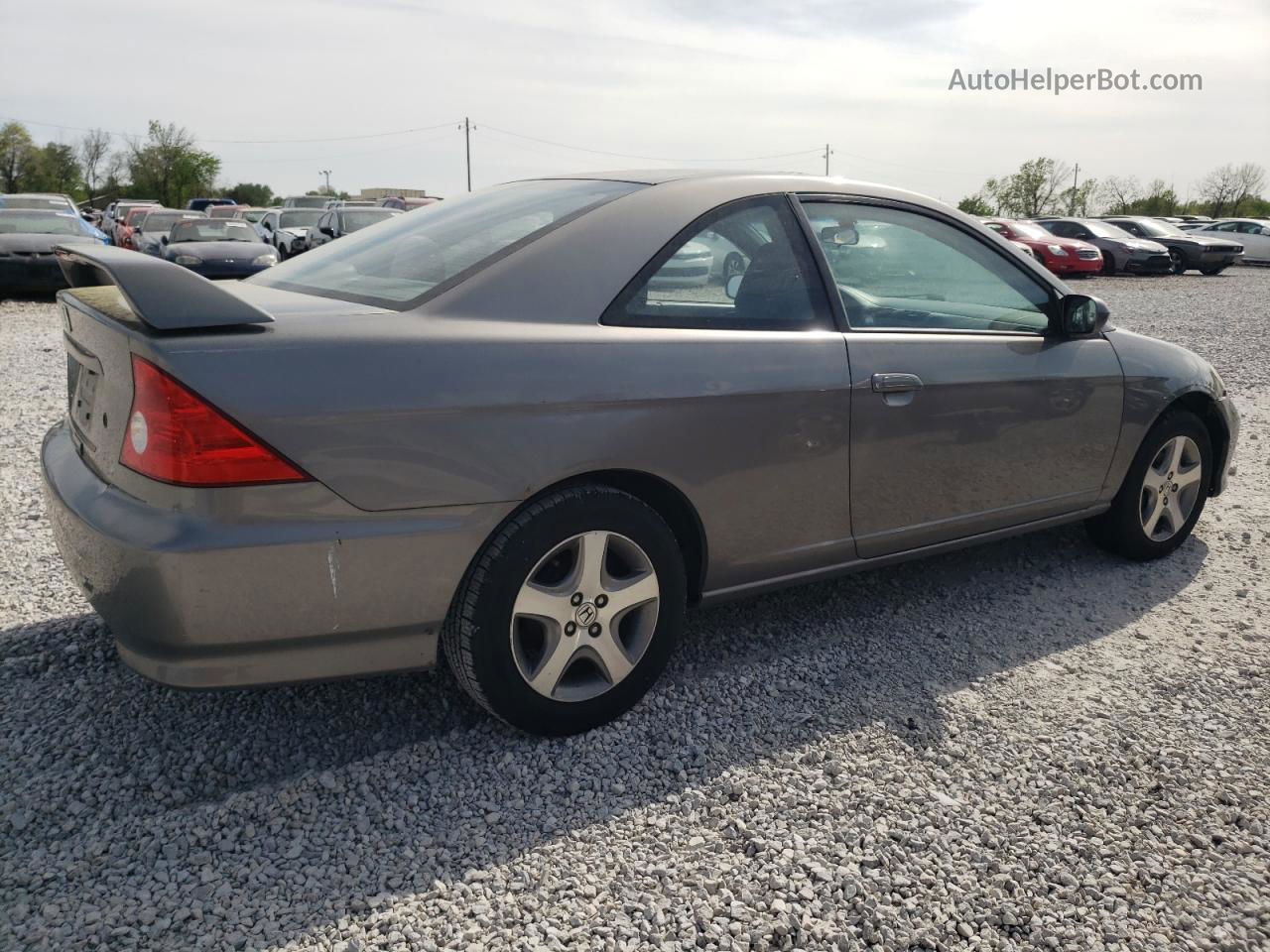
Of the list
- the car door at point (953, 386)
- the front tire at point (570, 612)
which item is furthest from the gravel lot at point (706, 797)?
the car door at point (953, 386)

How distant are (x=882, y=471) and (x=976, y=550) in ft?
4.88

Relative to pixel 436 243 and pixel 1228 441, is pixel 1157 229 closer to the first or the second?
pixel 1228 441

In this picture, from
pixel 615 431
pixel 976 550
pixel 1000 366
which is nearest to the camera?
pixel 615 431

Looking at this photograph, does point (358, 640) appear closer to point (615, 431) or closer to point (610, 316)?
point (615, 431)

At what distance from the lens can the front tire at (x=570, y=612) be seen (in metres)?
2.54

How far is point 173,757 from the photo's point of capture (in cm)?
267

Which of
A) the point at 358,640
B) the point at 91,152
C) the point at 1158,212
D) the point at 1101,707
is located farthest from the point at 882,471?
the point at 91,152

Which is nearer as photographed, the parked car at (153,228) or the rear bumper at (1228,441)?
the rear bumper at (1228,441)

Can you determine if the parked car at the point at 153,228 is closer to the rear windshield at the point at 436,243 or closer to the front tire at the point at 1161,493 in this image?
the rear windshield at the point at 436,243

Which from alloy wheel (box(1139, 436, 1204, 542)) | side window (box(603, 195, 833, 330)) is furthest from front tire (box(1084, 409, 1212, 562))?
side window (box(603, 195, 833, 330))

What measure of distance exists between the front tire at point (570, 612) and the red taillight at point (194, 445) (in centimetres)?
55

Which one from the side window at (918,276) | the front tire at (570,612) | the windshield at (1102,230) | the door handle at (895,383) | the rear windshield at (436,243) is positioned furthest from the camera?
the windshield at (1102,230)

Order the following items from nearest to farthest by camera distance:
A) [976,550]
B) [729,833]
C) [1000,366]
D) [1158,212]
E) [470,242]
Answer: [729,833] → [470,242] → [1000,366] → [976,550] → [1158,212]

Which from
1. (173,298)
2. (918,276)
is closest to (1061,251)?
(918,276)
